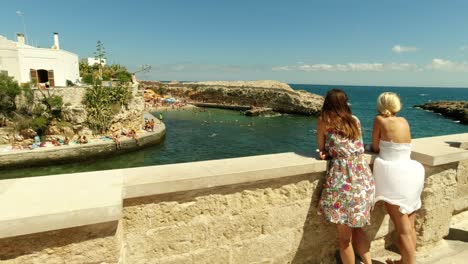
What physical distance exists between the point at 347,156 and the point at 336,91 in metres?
0.61

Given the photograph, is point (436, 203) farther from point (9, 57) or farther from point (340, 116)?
point (9, 57)

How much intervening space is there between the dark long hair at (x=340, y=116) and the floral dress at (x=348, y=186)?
0.06 m

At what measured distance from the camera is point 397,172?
8.42ft

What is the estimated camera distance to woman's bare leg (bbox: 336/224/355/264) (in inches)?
99.7

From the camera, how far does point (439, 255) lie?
10.4 ft

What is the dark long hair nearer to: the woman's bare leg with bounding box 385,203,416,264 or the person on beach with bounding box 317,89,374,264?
the person on beach with bounding box 317,89,374,264

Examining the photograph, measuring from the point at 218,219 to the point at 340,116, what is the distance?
1432mm

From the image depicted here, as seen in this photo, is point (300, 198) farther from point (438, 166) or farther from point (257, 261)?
point (438, 166)

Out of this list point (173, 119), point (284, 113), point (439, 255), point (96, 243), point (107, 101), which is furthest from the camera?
point (284, 113)

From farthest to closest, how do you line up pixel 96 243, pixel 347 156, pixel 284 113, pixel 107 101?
pixel 284 113 < pixel 107 101 < pixel 347 156 < pixel 96 243

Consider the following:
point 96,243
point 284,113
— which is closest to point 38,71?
point 96,243

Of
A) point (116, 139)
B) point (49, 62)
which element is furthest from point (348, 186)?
point (49, 62)

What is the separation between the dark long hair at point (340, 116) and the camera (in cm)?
253

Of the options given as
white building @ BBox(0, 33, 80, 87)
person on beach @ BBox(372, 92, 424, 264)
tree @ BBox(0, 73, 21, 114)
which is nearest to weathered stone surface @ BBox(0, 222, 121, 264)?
person on beach @ BBox(372, 92, 424, 264)
